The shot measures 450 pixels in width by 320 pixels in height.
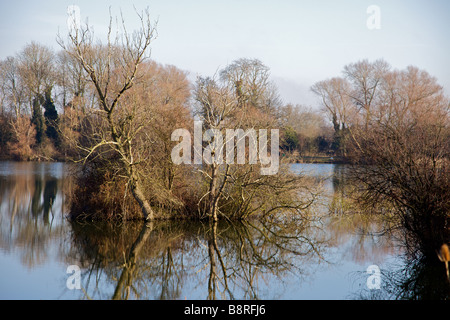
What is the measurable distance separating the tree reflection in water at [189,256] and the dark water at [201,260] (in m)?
0.02

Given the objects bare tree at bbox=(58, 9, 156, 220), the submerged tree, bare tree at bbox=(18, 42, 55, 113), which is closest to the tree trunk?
bare tree at bbox=(58, 9, 156, 220)

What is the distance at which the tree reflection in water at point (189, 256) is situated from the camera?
8430 mm

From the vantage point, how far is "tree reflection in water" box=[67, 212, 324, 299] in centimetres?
843

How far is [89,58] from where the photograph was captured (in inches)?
506

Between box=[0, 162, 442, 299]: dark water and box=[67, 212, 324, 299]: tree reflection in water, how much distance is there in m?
0.02

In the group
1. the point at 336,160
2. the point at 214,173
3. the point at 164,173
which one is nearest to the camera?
the point at 214,173

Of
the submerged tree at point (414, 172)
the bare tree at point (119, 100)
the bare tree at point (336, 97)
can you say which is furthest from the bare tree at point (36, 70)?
the submerged tree at point (414, 172)

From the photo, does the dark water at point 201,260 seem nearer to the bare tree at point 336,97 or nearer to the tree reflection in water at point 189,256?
the tree reflection in water at point 189,256

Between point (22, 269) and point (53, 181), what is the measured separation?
18.0 meters

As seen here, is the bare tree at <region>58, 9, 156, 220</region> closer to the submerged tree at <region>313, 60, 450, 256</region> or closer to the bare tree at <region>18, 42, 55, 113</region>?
the submerged tree at <region>313, 60, 450, 256</region>

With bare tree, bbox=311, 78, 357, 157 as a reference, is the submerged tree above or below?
below
